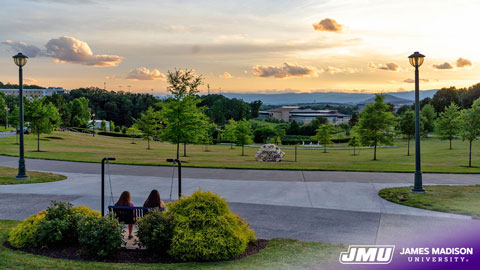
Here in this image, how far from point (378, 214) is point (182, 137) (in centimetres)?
2262

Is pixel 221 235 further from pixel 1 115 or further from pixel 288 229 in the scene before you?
pixel 1 115

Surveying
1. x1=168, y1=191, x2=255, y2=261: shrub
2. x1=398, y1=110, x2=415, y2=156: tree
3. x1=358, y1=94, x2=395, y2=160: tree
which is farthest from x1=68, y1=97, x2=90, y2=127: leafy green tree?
x1=168, y1=191, x2=255, y2=261: shrub

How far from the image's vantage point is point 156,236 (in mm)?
8797

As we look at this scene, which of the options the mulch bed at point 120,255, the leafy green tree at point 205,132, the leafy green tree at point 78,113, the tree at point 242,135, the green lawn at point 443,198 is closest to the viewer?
the mulch bed at point 120,255

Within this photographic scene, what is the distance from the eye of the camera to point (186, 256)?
27.8 ft

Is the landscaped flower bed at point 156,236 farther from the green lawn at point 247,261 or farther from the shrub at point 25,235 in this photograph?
the green lawn at point 247,261

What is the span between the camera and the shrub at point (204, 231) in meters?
8.55

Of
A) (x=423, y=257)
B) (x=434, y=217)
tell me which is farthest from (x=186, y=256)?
(x=434, y=217)

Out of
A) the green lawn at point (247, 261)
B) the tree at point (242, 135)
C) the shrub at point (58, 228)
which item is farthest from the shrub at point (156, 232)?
the tree at point (242, 135)

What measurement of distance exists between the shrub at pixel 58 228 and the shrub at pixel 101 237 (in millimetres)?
611

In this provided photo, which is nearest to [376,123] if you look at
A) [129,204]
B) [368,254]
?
[368,254]

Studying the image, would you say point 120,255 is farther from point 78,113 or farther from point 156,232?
point 78,113

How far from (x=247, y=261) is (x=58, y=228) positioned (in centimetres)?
431

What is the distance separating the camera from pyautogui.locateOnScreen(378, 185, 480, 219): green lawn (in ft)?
45.4
